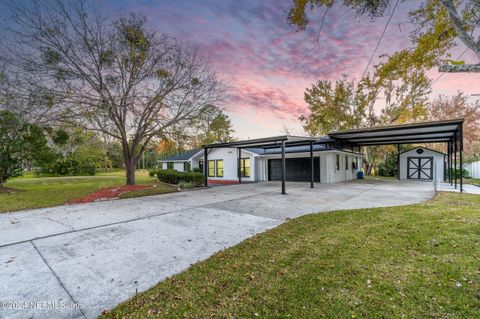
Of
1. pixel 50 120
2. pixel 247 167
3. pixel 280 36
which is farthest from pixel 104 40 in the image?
pixel 247 167

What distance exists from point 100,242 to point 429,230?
6.52 m

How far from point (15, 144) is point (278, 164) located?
1638cm

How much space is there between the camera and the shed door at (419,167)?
1811 cm

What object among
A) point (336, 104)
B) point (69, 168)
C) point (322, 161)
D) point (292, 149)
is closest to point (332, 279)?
point (322, 161)

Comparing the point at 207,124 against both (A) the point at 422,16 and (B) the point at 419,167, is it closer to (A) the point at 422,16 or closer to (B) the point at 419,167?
(A) the point at 422,16

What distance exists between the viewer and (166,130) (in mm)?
12594

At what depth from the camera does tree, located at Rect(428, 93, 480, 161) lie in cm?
2273

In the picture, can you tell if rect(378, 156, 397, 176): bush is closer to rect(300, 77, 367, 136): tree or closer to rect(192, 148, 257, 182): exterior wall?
rect(300, 77, 367, 136): tree

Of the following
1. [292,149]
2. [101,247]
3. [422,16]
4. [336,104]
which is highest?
[336,104]

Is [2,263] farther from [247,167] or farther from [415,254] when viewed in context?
[247,167]

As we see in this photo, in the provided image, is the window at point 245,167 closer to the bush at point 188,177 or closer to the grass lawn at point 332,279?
the bush at point 188,177

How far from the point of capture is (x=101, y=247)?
3.97 m

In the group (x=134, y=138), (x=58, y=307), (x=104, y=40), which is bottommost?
(x=58, y=307)

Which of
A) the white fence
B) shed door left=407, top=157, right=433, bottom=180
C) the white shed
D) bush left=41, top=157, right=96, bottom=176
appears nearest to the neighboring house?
the white shed
